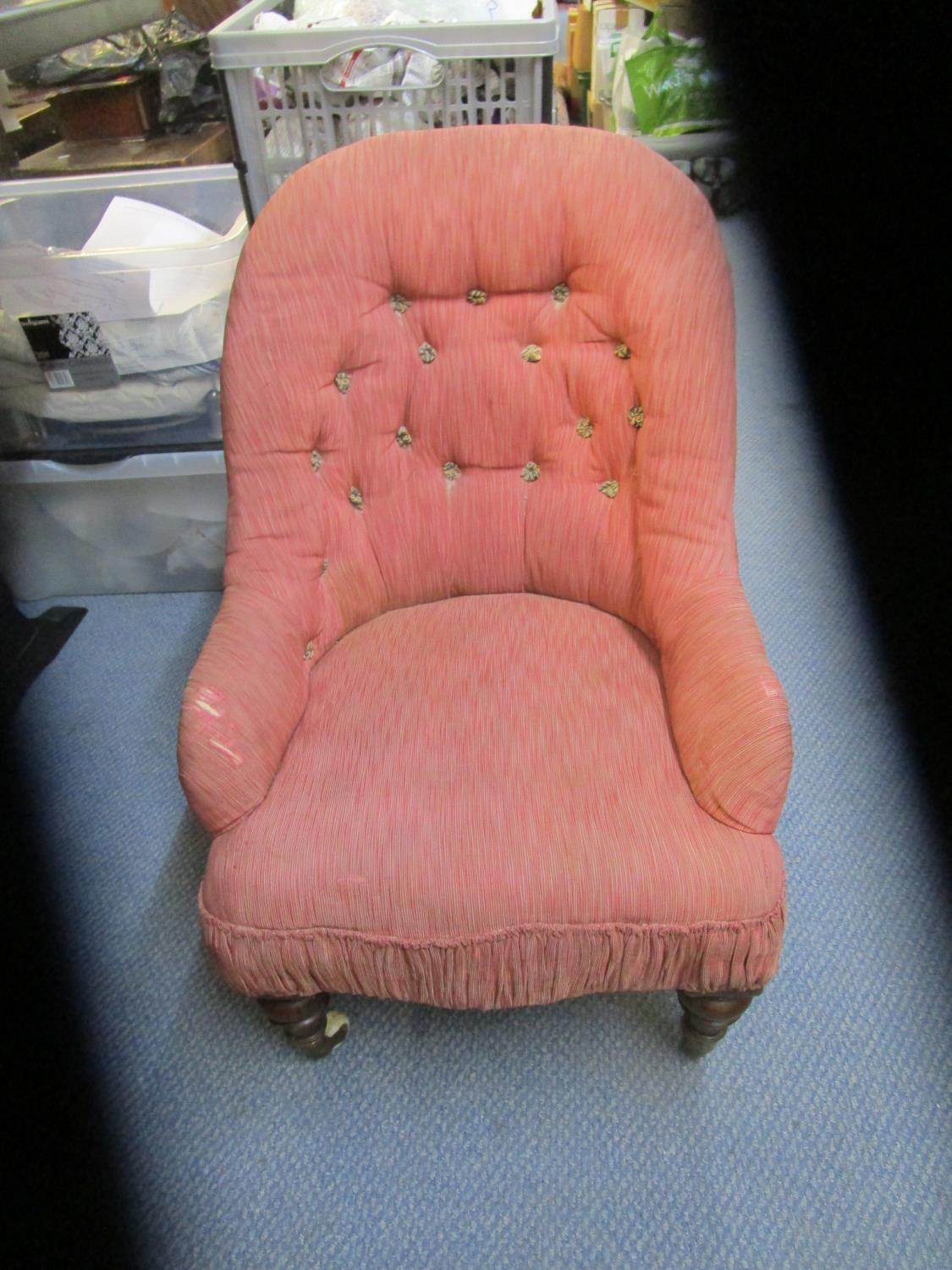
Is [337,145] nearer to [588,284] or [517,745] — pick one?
[588,284]

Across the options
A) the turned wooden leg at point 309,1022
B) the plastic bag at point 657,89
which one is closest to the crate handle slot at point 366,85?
the turned wooden leg at point 309,1022

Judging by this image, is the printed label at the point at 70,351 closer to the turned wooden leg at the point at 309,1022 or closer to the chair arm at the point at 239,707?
the chair arm at the point at 239,707

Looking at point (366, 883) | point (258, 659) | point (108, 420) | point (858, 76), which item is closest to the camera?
point (858, 76)

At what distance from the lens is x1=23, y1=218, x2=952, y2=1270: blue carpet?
83 cm

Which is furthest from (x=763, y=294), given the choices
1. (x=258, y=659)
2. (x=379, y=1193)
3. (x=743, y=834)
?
(x=379, y=1193)

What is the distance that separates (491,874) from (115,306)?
3.56 feet

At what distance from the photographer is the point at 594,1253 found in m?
0.81

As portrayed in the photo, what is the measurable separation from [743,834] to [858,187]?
556mm

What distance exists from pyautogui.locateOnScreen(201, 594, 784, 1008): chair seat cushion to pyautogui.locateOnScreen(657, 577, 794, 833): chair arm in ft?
0.08

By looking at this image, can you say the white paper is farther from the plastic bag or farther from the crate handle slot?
the plastic bag

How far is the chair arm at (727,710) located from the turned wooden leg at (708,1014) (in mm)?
201

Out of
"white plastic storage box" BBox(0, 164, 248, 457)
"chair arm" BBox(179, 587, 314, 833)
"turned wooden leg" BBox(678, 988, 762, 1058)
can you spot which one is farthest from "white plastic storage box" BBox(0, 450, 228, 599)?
"turned wooden leg" BBox(678, 988, 762, 1058)

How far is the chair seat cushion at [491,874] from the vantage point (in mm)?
727

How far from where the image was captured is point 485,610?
3.37 feet
